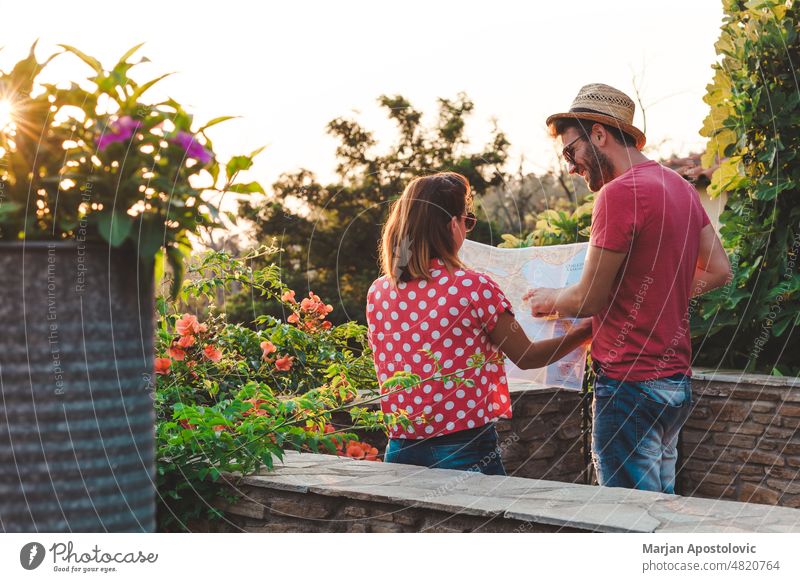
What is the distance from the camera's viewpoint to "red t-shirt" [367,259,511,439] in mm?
2537

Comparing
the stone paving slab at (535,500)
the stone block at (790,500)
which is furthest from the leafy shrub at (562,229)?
the stone paving slab at (535,500)

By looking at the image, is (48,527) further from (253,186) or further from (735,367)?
(735,367)

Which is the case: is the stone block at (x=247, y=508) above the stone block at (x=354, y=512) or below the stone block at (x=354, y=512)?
below

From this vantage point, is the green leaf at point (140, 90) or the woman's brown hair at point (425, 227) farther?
the woman's brown hair at point (425, 227)

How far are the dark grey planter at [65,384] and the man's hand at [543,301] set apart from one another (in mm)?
1588

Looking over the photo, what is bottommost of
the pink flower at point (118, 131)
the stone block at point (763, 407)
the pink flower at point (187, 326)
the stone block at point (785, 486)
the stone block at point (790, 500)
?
the stone block at point (790, 500)

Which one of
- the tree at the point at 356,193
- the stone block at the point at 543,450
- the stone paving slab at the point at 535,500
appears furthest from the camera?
the tree at the point at 356,193

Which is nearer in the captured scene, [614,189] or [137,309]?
[137,309]

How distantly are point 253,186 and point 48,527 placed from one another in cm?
58

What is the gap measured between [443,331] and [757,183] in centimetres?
268

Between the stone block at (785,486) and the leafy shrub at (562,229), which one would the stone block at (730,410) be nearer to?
the stone block at (785,486)

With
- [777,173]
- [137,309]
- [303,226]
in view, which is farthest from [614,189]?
[303,226]

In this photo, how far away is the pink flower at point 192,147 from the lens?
50.3 inches

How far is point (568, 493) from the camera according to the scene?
234 centimetres
